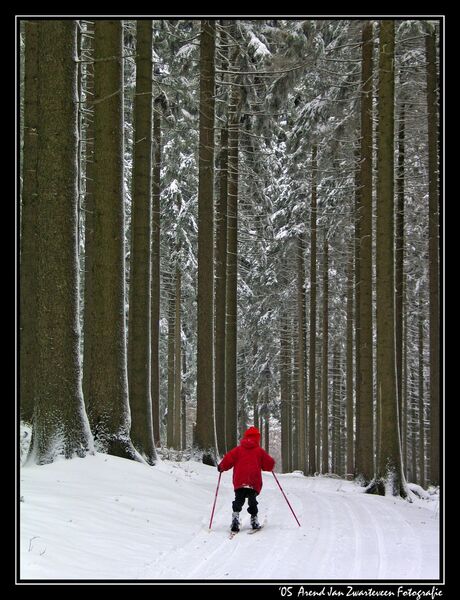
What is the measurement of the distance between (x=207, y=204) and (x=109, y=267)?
589 cm

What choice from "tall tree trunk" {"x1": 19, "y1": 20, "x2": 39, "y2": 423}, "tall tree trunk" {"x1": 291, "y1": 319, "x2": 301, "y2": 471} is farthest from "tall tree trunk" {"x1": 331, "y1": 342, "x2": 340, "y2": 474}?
"tall tree trunk" {"x1": 19, "y1": 20, "x2": 39, "y2": 423}

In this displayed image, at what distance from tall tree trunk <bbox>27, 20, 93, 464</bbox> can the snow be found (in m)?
0.48

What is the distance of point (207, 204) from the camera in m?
16.9

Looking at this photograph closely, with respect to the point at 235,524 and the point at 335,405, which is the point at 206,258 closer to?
the point at 235,524

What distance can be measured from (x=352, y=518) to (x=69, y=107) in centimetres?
814

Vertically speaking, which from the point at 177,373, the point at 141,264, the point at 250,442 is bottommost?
the point at 177,373

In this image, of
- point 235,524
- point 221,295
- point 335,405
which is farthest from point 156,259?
point 335,405

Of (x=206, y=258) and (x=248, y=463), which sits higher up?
(x=206, y=258)

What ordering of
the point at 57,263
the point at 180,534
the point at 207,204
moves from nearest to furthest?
the point at 180,534 → the point at 57,263 → the point at 207,204

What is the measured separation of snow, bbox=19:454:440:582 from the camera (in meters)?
6.53

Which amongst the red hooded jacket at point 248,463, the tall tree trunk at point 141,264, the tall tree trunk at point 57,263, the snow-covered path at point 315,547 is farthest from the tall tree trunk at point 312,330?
the red hooded jacket at point 248,463

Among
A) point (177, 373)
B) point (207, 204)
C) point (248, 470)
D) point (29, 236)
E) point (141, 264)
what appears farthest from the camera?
point (177, 373)

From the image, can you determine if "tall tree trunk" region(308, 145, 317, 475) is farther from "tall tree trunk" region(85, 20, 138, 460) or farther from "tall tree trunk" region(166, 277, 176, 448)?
"tall tree trunk" region(85, 20, 138, 460)

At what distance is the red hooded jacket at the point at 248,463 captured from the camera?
30.0ft
